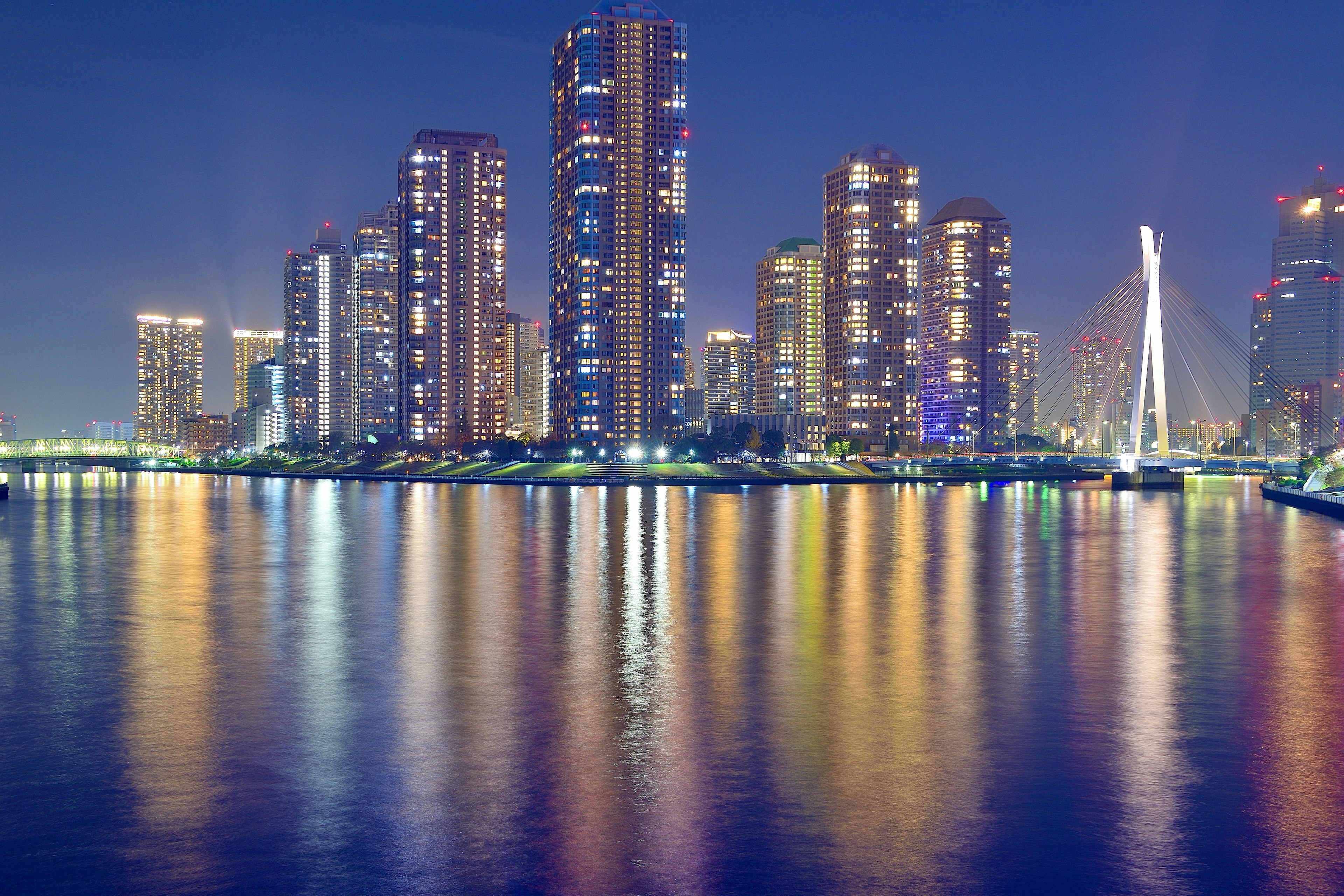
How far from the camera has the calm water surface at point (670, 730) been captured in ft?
31.0

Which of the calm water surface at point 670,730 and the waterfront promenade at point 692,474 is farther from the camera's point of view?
the waterfront promenade at point 692,474

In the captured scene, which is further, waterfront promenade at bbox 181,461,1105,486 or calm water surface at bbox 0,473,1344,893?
waterfront promenade at bbox 181,461,1105,486

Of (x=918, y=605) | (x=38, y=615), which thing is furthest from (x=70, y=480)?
(x=918, y=605)

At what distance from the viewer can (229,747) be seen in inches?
511

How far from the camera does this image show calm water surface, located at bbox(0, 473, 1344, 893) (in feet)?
31.0

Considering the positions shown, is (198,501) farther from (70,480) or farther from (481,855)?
(70,480)

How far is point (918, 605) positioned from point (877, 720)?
1201 centimetres

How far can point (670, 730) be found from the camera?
45.4 ft

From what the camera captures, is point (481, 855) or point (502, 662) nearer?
point (481, 855)

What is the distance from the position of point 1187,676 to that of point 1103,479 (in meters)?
162

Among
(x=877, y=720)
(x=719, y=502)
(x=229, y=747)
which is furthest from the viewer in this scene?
(x=719, y=502)

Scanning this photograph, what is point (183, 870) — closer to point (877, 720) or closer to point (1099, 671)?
point (877, 720)

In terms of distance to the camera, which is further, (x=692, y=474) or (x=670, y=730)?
(x=692, y=474)

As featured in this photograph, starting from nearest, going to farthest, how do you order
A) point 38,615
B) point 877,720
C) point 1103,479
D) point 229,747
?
1. point 229,747
2. point 877,720
3. point 38,615
4. point 1103,479
